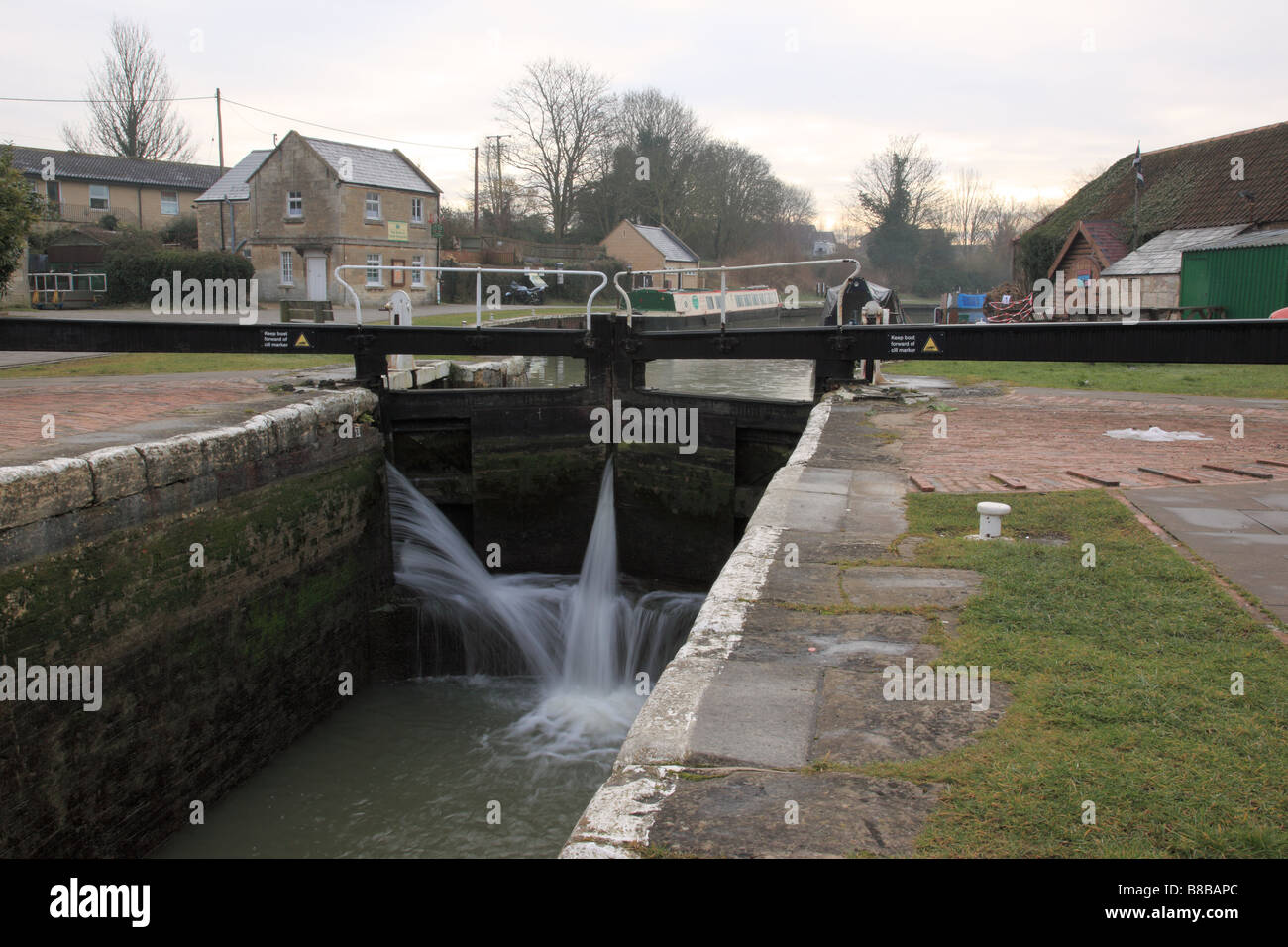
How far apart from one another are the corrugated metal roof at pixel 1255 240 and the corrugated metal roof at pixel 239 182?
30.8 m

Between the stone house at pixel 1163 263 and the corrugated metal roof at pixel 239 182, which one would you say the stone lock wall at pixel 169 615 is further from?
the corrugated metal roof at pixel 239 182

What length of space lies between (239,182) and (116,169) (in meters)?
16.6

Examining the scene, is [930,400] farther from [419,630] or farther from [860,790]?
[860,790]

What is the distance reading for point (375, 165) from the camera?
36406 millimetres

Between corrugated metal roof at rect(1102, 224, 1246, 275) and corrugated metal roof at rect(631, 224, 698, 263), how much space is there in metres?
28.8

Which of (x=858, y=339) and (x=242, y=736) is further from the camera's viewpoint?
(x=858, y=339)

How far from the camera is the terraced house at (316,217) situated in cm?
3403

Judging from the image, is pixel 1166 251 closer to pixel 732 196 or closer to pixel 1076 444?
pixel 1076 444

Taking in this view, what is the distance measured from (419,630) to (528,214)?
49.6 m

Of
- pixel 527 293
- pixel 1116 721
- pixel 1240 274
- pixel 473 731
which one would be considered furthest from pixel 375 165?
pixel 1116 721

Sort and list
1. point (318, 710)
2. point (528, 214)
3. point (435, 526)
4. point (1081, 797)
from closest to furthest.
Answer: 1. point (1081, 797)
2. point (318, 710)
3. point (435, 526)
4. point (528, 214)

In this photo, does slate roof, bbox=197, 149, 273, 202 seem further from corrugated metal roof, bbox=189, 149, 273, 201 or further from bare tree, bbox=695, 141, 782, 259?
bare tree, bbox=695, 141, 782, 259
